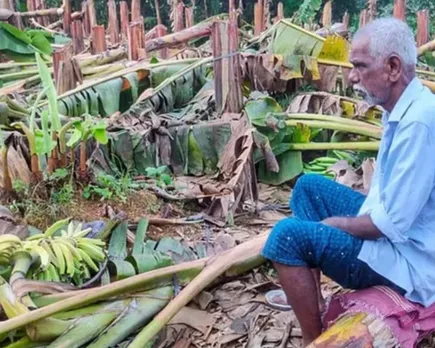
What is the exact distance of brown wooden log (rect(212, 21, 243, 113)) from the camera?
4562 millimetres

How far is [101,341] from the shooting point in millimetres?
2125

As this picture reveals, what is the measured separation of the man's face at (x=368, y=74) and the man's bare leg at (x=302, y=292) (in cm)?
60

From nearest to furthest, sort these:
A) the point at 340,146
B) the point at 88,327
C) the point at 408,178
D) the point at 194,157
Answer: the point at 408,178, the point at 88,327, the point at 194,157, the point at 340,146

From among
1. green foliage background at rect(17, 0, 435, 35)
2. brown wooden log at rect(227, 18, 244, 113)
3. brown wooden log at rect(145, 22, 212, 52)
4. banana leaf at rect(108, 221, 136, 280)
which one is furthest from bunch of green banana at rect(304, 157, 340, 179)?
green foliage background at rect(17, 0, 435, 35)

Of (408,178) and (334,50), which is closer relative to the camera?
(408,178)

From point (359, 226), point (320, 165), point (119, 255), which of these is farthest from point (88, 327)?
point (320, 165)

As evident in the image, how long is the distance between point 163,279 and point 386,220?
39.2 inches

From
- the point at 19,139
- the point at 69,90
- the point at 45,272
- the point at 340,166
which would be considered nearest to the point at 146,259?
the point at 45,272

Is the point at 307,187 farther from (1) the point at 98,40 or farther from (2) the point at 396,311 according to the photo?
(1) the point at 98,40

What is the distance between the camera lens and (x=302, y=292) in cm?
192

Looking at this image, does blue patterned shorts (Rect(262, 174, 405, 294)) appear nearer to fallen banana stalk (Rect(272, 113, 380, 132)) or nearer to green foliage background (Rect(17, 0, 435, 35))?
fallen banana stalk (Rect(272, 113, 380, 132))

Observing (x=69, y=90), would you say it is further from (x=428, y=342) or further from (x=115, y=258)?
(x=428, y=342)

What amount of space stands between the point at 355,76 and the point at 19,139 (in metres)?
2.30

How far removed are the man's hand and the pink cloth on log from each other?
20 cm
